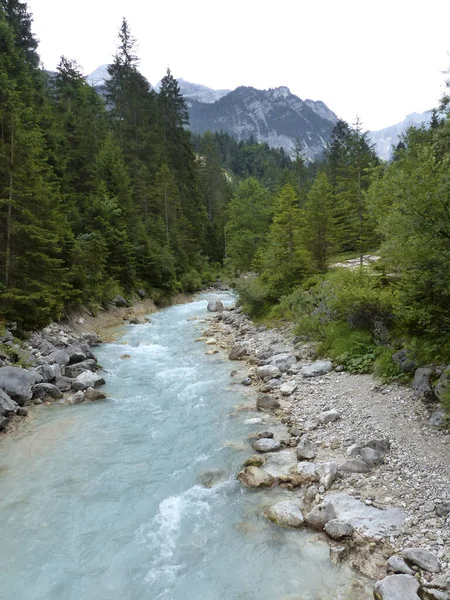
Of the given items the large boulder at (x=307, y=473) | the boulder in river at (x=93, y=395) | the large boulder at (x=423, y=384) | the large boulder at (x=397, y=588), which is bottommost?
the large boulder at (x=307, y=473)

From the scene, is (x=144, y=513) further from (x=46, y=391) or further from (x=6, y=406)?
(x=46, y=391)

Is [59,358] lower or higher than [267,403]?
higher

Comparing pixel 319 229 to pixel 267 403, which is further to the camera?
pixel 319 229

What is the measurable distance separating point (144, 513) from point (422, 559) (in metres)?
4.81

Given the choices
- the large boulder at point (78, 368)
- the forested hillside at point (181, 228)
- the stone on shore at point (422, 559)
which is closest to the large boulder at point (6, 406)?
the large boulder at point (78, 368)

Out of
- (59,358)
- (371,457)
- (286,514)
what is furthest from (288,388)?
(59,358)

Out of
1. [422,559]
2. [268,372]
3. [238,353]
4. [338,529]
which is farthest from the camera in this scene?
[238,353]

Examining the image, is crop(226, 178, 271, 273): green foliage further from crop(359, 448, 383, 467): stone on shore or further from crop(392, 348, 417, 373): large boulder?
crop(359, 448, 383, 467): stone on shore

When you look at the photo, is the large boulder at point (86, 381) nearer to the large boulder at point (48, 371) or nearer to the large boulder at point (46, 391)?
the large boulder at point (46, 391)

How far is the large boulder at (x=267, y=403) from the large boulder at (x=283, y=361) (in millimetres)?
2679

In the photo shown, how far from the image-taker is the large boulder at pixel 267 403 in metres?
11.6

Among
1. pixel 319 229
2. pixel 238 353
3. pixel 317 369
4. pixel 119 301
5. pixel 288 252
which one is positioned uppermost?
pixel 319 229

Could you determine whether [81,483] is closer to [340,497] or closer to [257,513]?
[257,513]

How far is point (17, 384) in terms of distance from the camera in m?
11.9
